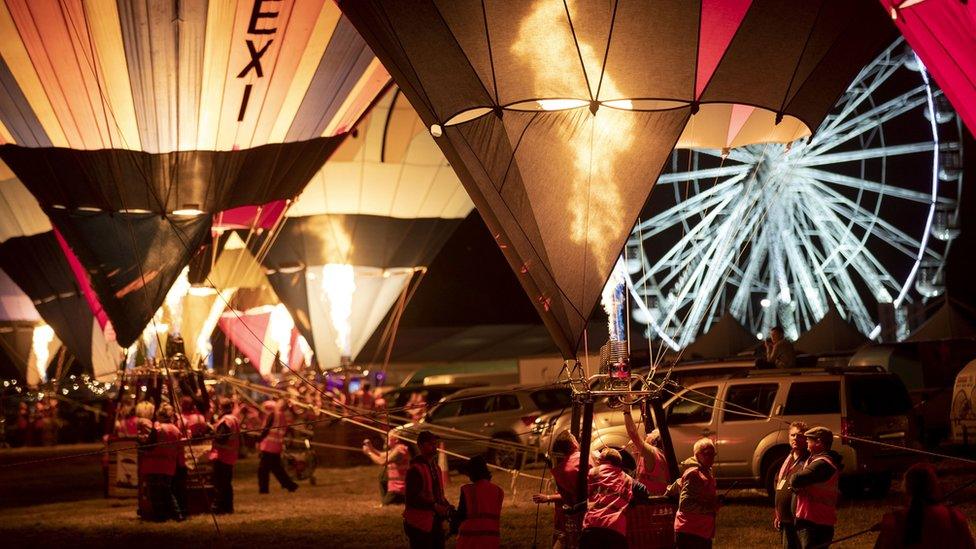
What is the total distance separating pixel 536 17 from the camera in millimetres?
7887

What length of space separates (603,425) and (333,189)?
660 centimetres

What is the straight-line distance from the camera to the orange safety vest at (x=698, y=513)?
7.13 meters

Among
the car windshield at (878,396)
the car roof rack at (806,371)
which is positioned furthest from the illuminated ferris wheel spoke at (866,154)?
the car windshield at (878,396)

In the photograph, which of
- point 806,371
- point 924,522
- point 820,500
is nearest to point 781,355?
point 806,371

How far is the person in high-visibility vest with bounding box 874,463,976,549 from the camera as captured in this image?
514 centimetres

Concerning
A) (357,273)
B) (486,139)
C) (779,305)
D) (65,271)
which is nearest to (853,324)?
(779,305)

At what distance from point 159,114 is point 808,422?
743 cm

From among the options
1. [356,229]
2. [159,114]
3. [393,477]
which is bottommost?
[393,477]

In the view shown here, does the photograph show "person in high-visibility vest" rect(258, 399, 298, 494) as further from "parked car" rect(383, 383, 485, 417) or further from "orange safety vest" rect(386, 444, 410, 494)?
"parked car" rect(383, 383, 485, 417)

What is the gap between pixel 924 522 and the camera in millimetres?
5168

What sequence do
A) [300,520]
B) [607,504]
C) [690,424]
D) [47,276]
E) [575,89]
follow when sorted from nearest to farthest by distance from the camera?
1. [607,504]
2. [575,89]
3. [300,520]
4. [690,424]
5. [47,276]

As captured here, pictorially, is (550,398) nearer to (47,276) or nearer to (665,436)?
(47,276)

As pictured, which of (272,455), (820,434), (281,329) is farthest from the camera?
(281,329)

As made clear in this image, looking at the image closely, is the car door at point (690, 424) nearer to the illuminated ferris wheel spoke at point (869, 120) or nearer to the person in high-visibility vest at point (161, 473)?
the person in high-visibility vest at point (161, 473)
